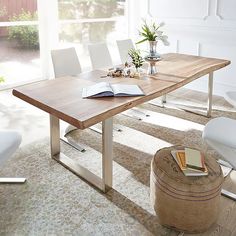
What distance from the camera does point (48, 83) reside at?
8.07 ft

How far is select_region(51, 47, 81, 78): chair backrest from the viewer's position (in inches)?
113

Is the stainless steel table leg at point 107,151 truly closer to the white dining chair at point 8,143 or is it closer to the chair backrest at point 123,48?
the white dining chair at point 8,143

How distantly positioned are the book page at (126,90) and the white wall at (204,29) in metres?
2.33

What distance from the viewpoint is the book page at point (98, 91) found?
2143 mm

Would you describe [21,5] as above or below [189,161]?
above

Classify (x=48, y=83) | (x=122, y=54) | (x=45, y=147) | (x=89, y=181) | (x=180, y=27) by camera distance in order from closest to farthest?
(x=89, y=181) → (x=48, y=83) → (x=45, y=147) → (x=122, y=54) → (x=180, y=27)

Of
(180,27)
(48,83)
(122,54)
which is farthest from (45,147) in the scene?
(180,27)

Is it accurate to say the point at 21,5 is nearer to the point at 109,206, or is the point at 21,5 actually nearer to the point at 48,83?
the point at 48,83

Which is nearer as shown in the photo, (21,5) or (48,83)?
(48,83)

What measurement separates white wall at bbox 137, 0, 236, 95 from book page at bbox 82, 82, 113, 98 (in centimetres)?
250

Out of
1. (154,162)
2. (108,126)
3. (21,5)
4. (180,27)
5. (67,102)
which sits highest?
(21,5)

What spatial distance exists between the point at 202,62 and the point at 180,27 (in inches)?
57.3

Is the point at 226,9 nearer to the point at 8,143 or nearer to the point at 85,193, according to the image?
the point at 85,193

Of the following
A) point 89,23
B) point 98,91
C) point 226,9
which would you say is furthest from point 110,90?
point 89,23
